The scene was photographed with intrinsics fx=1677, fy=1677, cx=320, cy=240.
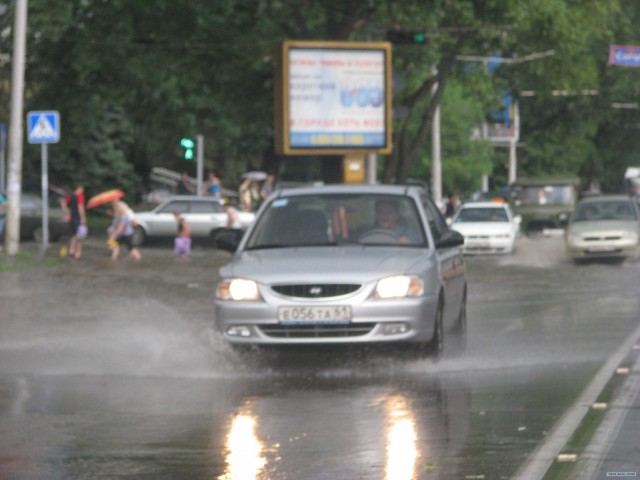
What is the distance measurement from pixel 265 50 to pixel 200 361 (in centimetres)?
2939

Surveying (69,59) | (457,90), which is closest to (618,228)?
(69,59)

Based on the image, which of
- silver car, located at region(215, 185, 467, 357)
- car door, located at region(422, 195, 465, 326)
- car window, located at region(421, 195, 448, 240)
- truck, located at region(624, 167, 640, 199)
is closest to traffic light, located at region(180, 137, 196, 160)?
truck, located at region(624, 167, 640, 199)

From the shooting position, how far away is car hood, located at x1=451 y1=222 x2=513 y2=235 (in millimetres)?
39750

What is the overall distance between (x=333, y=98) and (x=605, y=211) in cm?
935

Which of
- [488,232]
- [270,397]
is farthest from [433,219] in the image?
[488,232]

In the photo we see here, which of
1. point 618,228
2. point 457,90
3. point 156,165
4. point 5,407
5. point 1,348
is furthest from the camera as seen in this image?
point 156,165

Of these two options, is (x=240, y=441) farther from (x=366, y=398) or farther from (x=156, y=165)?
(x=156, y=165)

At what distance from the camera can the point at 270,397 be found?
11.3 metres

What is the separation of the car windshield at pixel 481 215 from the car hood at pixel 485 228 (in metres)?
1.06

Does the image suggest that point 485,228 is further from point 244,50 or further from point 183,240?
point 244,50

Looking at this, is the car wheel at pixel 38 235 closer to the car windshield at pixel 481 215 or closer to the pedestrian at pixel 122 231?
the pedestrian at pixel 122 231

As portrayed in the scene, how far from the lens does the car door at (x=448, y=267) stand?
45.0ft

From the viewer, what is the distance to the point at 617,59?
51438 millimetres

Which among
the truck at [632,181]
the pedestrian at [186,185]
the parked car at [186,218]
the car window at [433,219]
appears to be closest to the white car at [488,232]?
the parked car at [186,218]
